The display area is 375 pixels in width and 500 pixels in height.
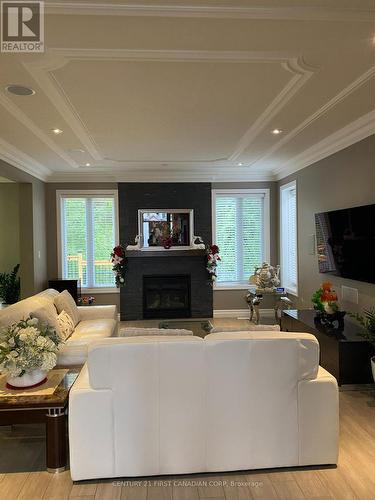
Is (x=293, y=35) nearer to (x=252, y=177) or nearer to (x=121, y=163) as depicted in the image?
(x=121, y=163)

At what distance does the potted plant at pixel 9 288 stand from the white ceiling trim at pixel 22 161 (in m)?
1.83

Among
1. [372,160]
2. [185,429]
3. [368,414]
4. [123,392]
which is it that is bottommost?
[368,414]

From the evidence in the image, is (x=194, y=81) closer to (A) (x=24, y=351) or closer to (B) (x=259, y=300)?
(A) (x=24, y=351)

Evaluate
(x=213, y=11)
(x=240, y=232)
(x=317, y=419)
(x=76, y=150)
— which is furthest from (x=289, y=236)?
(x=213, y=11)

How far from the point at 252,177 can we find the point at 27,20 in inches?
216

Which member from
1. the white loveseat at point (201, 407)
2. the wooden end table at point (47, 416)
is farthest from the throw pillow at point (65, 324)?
the white loveseat at point (201, 407)

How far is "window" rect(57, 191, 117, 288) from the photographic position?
23.4 ft

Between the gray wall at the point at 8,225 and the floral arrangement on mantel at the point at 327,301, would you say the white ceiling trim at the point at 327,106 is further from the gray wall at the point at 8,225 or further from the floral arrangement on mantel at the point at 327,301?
the gray wall at the point at 8,225

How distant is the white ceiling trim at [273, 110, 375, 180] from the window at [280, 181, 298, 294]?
1.35 feet

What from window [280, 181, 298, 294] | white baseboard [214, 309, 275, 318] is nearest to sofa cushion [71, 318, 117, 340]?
white baseboard [214, 309, 275, 318]

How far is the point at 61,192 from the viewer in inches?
277

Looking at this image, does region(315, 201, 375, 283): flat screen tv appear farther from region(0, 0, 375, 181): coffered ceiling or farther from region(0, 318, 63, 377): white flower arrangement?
region(0, 318, 63, 377): white flower arrangement

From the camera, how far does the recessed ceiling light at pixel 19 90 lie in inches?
122

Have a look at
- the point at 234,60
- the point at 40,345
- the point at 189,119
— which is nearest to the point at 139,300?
the point at 189,119
